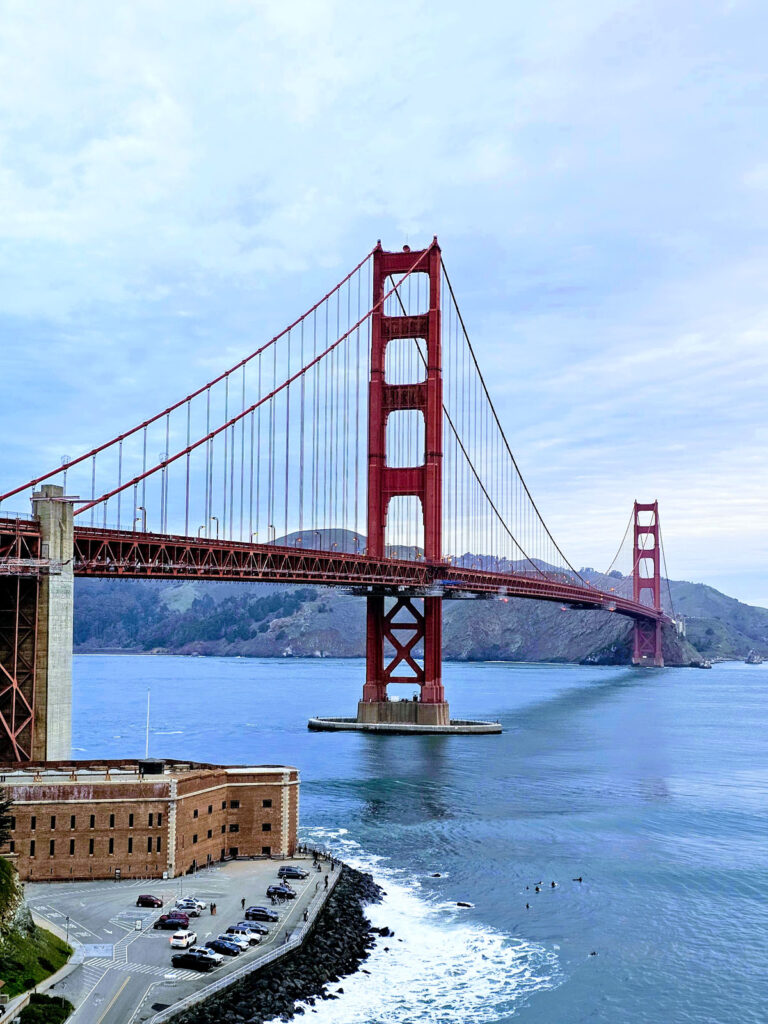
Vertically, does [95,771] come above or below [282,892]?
above

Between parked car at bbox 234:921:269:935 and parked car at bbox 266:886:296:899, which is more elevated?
parked car at bbox 266:886:296:899

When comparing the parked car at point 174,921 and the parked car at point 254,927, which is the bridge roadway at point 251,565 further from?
the parked car at point 254,927

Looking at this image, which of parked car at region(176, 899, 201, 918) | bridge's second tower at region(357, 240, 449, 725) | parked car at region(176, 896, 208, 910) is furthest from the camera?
bridge's second tower at region(357, 240, 449, 725)

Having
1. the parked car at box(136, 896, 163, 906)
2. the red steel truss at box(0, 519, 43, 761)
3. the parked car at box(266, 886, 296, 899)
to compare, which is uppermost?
the red steel truss at box(0, 519, 43, 761)

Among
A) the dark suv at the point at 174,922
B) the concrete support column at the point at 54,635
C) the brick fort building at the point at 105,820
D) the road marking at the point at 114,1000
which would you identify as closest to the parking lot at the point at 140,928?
the road marking at the point at 114,1000

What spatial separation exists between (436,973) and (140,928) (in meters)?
8.73

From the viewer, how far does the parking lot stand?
93.2 ft

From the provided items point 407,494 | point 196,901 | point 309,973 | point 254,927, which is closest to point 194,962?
point 254,927

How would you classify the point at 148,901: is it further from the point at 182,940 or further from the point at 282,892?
the point at 282,892

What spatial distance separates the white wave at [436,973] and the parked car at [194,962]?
122 inches

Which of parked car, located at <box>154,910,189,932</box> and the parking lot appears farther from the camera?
parked car, located at <box>154,910,189,932</box>

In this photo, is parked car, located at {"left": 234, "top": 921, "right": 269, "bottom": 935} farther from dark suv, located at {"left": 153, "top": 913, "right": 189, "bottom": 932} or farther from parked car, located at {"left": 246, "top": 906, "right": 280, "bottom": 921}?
dark suv, located at {"left": 153, "top": 913, "right": 189, "bottom": 932}

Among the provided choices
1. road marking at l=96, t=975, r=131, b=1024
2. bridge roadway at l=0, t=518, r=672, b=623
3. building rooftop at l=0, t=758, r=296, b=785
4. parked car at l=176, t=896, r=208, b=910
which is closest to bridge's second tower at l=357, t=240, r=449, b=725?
bridge roadway at l=0, t=518, r=672, b=623

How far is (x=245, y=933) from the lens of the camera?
107 feet
